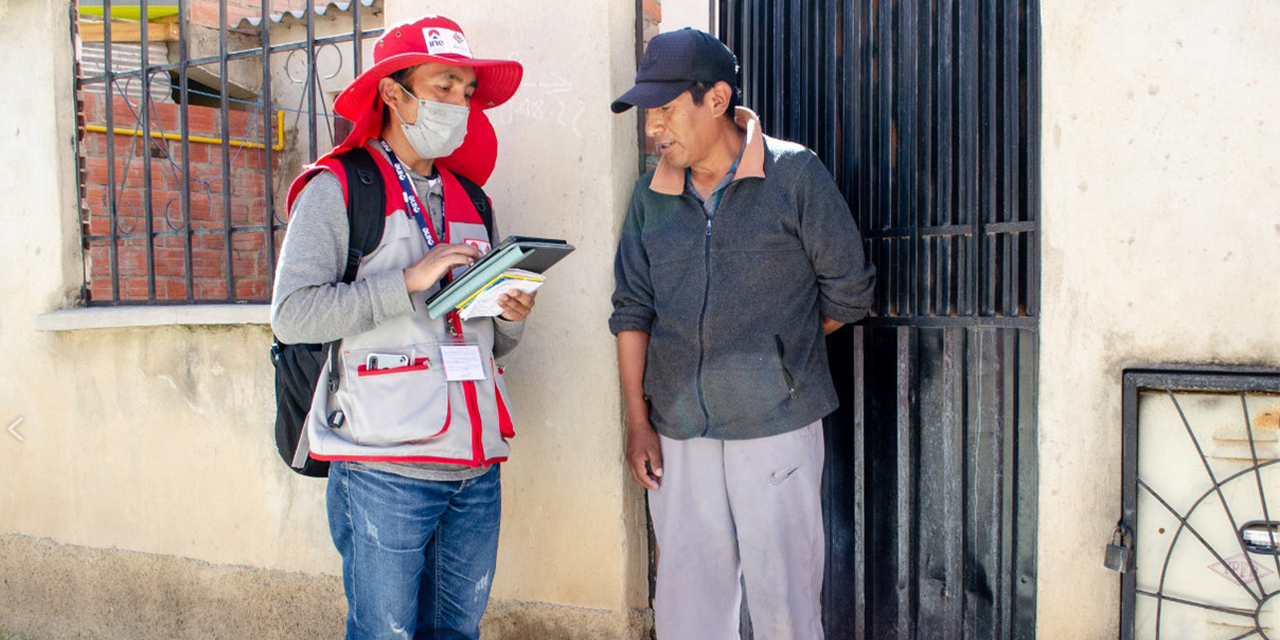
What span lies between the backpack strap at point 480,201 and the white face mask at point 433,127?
0.20 m

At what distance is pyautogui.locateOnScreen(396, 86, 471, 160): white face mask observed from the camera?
8.70 feet

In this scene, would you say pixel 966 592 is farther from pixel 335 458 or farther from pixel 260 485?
pixel 260 485

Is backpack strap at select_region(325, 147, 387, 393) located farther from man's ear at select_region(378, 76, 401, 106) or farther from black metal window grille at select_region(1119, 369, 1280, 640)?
black metal window grille at select_region(1119, 369, 1280, 640)

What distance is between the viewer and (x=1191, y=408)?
2199mm

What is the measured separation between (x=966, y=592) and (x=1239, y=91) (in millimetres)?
1338

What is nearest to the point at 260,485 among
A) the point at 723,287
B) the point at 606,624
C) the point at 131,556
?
the point at 131,556

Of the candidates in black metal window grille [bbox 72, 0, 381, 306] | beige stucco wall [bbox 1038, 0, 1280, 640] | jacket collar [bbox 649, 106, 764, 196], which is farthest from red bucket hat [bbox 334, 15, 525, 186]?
beige stucco wall [bbox 1038, 0, 1280, 640]

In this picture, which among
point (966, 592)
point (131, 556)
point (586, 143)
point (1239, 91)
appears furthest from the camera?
point (131, 556)

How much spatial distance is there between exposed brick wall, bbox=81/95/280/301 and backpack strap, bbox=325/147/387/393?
2.24 m

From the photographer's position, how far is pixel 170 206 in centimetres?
505

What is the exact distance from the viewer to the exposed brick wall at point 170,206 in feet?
15.4

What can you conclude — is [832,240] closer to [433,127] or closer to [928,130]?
[928,130]

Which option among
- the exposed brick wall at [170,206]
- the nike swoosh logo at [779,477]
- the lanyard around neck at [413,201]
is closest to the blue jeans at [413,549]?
the lanyard around neck at [413,201]

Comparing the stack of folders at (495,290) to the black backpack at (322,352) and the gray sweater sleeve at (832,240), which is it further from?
the gray sweater sleeve at (832,240)
